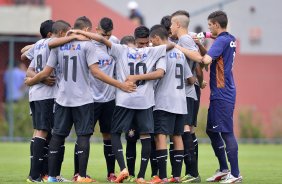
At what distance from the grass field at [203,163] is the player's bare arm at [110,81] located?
143cm

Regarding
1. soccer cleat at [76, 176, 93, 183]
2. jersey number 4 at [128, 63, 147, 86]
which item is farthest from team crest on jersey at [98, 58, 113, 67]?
soccer cleat at [76, 176, 93, 183]

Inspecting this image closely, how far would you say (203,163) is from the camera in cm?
1733

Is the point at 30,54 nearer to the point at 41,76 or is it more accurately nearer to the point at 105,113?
the point at 41,76

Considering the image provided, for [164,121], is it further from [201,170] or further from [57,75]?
[201,170]

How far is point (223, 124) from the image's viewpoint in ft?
41.4

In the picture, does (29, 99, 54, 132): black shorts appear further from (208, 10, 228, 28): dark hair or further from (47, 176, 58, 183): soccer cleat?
(208, 10, 228, 28): dark hair

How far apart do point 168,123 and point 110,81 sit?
0.98 m

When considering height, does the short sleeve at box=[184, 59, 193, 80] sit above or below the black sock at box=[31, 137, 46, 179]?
above

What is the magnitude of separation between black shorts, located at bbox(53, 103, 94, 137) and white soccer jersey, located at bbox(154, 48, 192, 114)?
926 mm

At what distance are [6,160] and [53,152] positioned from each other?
550 cm

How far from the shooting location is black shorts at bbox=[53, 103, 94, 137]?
12.1 metres

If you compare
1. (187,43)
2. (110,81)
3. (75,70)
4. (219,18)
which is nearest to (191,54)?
(187,43)

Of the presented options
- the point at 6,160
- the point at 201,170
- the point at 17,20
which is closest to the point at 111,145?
the point at 201,170

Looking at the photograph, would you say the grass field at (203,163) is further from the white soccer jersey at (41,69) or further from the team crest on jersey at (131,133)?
the white soccer jersey at (41,69)
